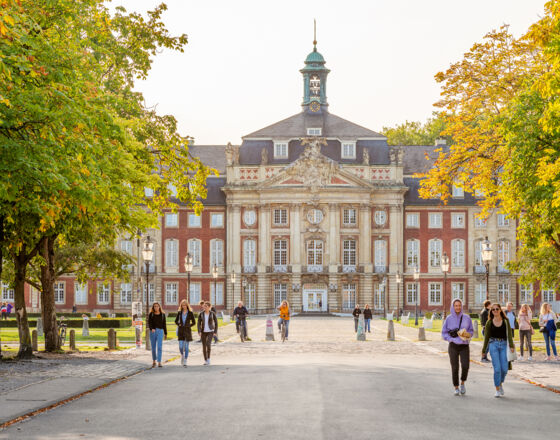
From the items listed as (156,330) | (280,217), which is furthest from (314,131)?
(156,330)

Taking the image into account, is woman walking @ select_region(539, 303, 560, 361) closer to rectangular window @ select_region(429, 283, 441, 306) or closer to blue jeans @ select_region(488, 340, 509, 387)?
blue jeans @ select_region(488, 340, 509, 387)

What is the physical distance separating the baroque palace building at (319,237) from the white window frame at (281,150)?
84 millimetres

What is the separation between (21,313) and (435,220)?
60.4 metres

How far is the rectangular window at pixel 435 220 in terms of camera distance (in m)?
82.8

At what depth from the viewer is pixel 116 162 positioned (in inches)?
872

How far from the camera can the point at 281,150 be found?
81812mm

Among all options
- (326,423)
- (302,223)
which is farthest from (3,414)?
(302,223)

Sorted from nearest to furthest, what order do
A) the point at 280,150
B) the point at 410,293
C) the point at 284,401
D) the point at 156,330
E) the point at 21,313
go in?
1. the point at 284,401
2. the point at 156,330
3. the point at 21,313
4. the point at 280,150
5. the point at 410,293

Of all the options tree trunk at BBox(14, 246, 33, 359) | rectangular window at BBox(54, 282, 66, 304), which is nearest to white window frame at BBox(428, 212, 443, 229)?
rectangular window at BBox(54, 282, 66, 304)

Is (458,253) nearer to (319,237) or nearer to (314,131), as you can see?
(319,237)

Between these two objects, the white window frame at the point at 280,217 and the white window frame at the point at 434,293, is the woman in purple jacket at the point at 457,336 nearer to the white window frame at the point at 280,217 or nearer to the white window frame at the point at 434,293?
the white window frame at the point at 280,217

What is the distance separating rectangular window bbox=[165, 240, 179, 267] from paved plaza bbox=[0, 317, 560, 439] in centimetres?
5840

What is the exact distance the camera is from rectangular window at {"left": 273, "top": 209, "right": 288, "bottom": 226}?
82125 millimetres

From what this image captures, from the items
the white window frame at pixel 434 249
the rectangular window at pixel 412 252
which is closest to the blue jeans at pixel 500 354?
the rectangular window at pixel 412 252
